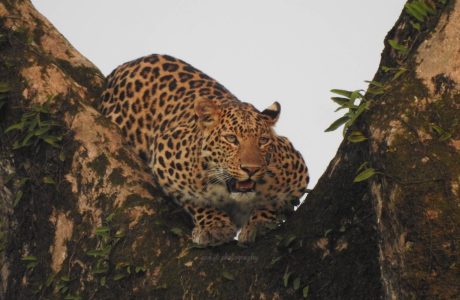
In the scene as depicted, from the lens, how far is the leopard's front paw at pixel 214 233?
7117mm

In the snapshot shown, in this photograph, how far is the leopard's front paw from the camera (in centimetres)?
712

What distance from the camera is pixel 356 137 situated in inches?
223

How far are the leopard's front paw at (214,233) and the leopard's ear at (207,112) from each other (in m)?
0.93

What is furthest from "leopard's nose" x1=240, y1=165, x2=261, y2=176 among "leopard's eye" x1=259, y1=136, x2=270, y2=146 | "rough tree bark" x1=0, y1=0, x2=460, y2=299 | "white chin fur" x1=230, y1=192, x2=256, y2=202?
"rough tree bark" x1=0, y1=0, x2=460, y2=299

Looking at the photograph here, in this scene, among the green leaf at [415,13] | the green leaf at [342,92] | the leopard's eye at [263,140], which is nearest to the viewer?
the green leaf at [415,13]

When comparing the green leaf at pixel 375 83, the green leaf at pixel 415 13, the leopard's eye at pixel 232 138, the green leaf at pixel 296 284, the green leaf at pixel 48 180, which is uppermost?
the green leaf at pixel 415 13

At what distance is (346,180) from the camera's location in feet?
20.0

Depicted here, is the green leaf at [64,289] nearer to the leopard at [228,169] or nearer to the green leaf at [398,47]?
the leopard at [228,169]

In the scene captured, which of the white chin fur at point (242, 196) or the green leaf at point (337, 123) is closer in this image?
the green leaf at point (337, 123)

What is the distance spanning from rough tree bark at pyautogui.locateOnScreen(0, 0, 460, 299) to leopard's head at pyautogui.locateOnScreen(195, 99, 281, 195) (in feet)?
1.82

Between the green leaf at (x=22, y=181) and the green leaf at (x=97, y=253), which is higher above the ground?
the green leaf at (x=22, y=181)

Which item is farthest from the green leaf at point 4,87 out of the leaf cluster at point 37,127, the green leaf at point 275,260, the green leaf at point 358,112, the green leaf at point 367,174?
the green leaf at point 367,174

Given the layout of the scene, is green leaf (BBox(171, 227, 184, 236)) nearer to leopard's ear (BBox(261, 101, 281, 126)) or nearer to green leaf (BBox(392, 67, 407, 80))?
leopard's ear (BBox(261, 101, 281, 126))

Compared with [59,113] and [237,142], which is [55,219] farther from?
[237,142]
